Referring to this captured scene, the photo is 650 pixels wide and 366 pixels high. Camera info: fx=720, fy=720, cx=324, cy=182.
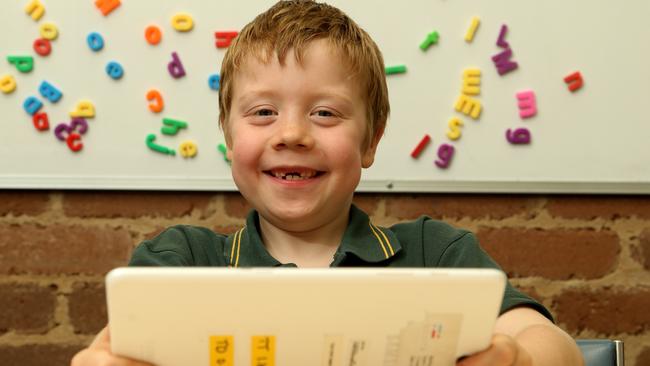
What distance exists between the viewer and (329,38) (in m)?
0.92

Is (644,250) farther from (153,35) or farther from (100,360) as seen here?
(100,360)

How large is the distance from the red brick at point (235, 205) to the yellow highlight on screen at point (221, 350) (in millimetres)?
979

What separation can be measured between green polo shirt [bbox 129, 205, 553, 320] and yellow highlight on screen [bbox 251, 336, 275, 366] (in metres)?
0.37

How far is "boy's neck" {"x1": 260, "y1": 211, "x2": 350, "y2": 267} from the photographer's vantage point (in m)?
0.92

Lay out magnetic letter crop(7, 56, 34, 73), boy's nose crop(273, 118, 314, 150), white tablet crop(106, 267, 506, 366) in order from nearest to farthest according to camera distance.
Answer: white tablet crop(106, 267, 506, 366) < boy's nose crop(273, 118, 314, 150) < magnetic letter crop(7, 56, 34, 73)

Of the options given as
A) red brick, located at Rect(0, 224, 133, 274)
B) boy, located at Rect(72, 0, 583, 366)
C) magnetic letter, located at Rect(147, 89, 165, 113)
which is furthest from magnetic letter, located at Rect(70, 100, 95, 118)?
boy, located at Rect(72, 0, 583, 366)

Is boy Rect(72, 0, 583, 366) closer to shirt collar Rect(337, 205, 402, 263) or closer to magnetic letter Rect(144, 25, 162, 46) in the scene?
shirt collar Rect(337, 205, 402, 263)

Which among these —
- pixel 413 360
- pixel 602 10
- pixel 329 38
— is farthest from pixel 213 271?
pixel 602 10

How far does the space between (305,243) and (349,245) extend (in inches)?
2.5

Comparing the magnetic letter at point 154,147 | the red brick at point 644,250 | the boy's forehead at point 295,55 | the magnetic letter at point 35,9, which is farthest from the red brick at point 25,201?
the red brick at point 644,250

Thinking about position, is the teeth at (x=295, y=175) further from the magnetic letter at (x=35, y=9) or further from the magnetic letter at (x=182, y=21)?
the magnetic letter at (x=35, y=9)

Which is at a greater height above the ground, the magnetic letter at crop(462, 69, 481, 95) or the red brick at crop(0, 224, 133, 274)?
the magnetic letter at crop(462, 69, 481, 95)

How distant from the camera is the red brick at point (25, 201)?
1455 millimetres

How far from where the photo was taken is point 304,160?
86cm
